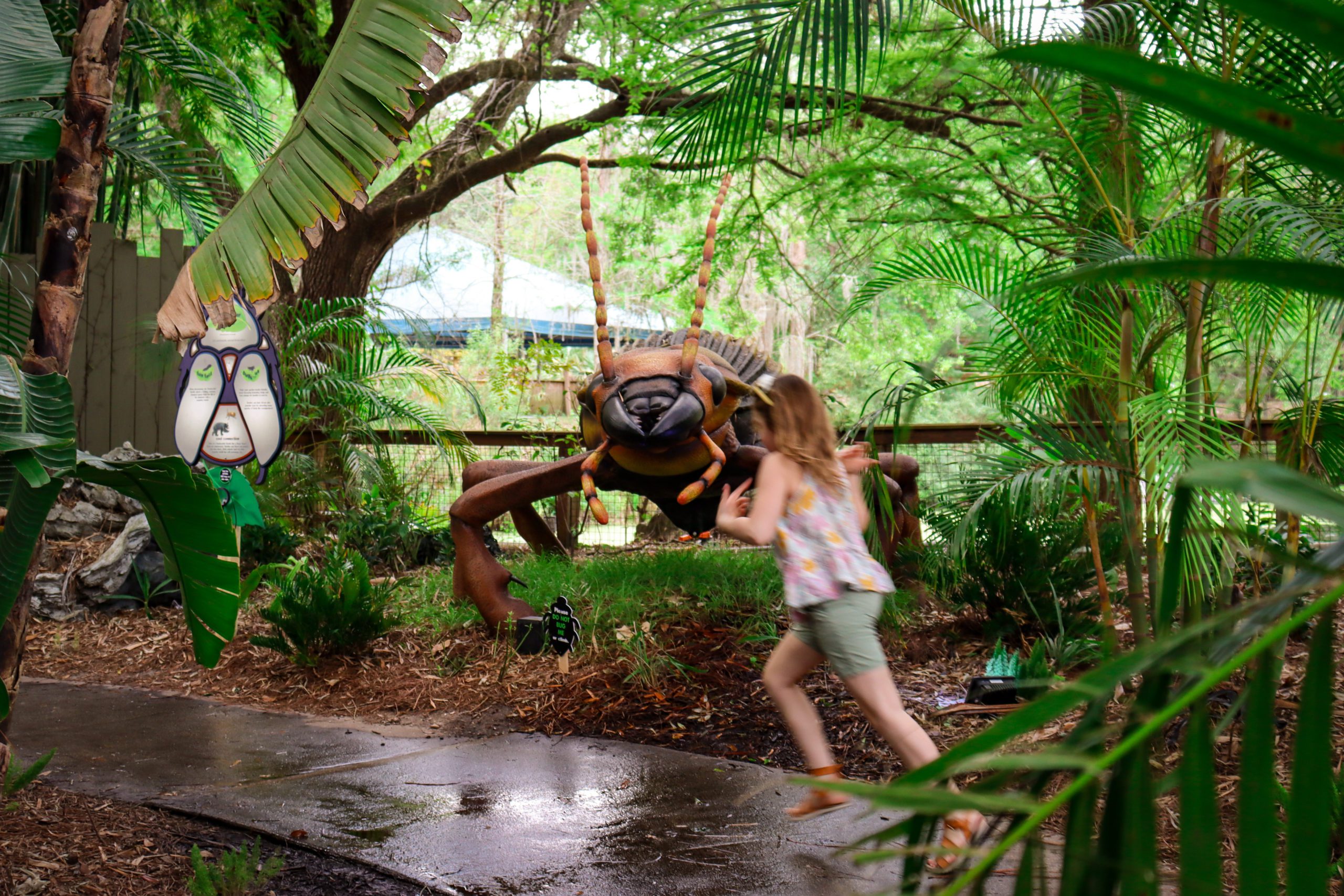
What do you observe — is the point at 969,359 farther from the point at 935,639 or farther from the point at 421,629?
the point at 421,629

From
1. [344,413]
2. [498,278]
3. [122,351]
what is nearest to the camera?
[344,413]

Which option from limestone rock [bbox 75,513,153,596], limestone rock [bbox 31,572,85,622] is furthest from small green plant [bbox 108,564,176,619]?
limestone rock [bbox 31,572,85,622]

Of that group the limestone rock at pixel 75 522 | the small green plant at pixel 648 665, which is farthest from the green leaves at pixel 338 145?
the limestone rock at pixel 75 522

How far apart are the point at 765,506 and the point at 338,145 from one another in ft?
6.00

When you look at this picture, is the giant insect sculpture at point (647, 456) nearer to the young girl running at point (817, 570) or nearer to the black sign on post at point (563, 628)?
the black sign on post at point (563, 628)

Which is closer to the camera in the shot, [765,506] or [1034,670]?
[765,506]

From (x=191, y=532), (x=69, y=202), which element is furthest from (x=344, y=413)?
(x=191, y=532)

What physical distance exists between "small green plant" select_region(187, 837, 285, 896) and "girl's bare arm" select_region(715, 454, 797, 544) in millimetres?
1661

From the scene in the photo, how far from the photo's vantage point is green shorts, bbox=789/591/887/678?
3.19 metres

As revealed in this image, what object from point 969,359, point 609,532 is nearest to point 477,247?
point 609,532

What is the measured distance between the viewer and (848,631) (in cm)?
320

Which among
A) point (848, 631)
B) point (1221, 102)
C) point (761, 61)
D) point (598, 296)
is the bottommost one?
point (848, 631)

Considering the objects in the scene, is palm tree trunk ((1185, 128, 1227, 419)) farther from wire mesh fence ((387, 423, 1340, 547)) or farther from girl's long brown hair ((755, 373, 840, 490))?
wire mesh fence ((387, 423, 1340, 547))

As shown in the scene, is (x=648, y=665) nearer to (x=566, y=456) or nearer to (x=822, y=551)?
(x=822, y=551)
